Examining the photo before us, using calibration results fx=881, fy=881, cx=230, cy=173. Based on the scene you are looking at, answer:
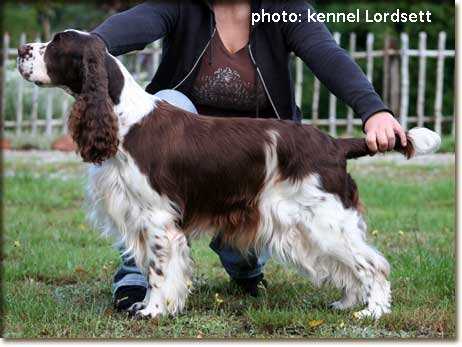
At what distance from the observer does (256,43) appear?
398cm

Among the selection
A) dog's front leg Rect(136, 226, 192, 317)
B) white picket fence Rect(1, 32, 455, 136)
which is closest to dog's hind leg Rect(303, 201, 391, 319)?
dog's front leg Rect(136, 226, 192, 317)

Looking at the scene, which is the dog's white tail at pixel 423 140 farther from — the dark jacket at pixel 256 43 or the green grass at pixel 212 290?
the green grass at pixel 212 290

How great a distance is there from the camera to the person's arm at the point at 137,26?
374 centimetres

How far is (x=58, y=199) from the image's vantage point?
6.83 meters

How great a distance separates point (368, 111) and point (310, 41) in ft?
1.58

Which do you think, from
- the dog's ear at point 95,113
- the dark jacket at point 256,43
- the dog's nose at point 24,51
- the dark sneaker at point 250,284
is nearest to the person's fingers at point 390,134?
the dark jacket at point 256,43

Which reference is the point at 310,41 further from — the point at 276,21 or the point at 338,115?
the point at 338,115

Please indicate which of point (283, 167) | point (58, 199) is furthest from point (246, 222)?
point (58, 199)

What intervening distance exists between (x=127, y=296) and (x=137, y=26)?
1.17 meters

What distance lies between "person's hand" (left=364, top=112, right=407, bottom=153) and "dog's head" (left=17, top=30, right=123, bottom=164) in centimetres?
102

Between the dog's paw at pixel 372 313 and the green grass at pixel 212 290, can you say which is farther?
the dog's paw at pixel 372 313

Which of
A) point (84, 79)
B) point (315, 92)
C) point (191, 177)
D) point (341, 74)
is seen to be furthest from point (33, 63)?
point (315, 92)

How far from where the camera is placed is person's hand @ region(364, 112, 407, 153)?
355 cm

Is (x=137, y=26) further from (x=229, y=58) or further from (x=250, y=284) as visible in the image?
(x=250, y=284)
